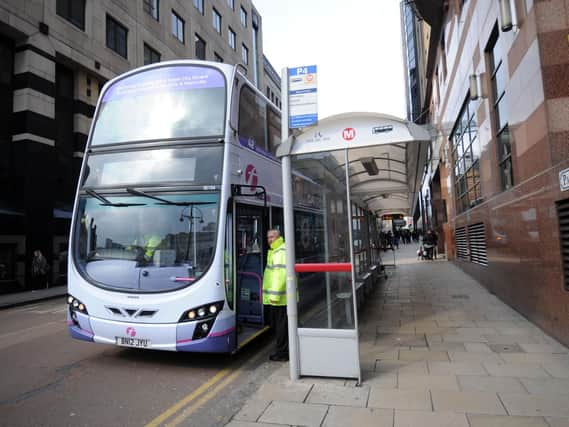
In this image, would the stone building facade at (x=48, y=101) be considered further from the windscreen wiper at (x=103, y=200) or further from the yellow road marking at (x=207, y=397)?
the yellow road marking at (x=207, y=397)

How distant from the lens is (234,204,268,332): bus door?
6512 mm

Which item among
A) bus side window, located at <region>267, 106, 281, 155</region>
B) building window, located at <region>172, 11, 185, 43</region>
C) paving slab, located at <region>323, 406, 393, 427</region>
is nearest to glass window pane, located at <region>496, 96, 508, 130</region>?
bus side window, located at <region>267, 106, 281, 155</region>

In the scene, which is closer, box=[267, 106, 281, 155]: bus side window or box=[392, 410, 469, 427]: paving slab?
box=[392, 410, 469, 427]: paving slab

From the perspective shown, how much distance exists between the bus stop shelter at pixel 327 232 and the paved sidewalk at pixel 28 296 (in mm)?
11013

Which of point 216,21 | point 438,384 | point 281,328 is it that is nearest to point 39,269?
point 281,328

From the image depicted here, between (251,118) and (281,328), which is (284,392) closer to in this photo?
(281,328)

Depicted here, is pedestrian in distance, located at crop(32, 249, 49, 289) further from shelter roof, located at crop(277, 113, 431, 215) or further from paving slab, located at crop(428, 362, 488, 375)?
paving slab, located at crop(428, 362, 488, 375)

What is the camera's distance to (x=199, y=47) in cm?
2819

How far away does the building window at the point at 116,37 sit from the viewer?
67.1 ft

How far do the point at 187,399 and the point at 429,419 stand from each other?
2.41 metres

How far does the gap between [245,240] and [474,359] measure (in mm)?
3434

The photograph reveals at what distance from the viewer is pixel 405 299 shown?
33.7 ft

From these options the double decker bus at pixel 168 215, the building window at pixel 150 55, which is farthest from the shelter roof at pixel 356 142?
the building window at pixel 150 55

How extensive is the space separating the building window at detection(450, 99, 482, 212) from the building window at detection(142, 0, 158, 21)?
57.6 feet
